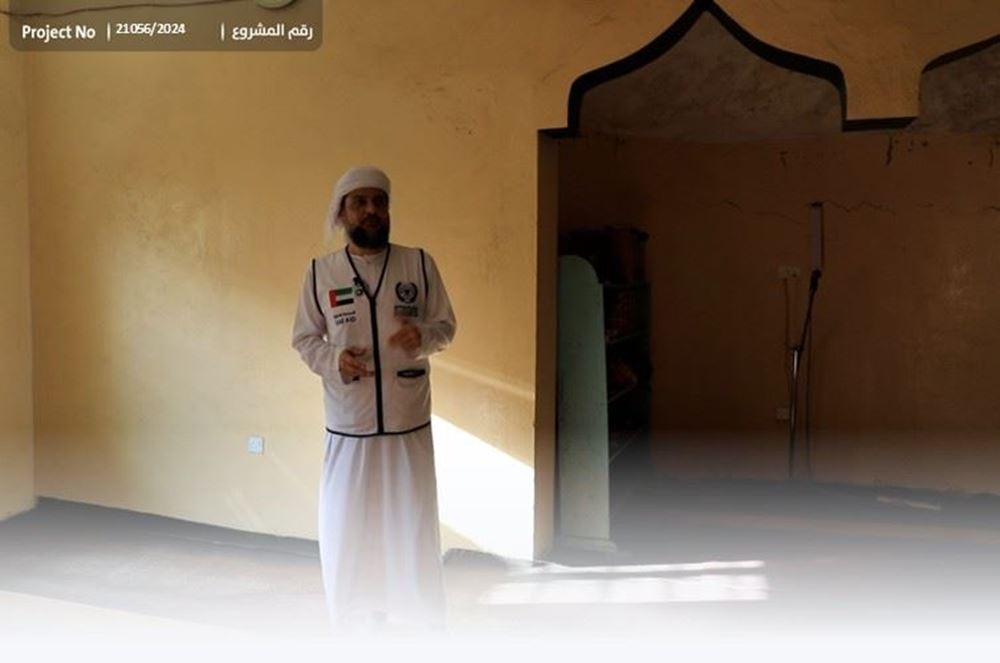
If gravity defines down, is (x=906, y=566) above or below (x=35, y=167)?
below

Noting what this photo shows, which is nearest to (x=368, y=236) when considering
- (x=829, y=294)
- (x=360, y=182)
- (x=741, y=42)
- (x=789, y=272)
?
(x=360, y=182)

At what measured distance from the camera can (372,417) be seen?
2.88m

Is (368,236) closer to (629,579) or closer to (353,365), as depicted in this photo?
(353,365)

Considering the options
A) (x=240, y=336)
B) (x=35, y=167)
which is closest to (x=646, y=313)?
(x=240, y=336)

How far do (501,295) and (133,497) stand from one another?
8.00 feet

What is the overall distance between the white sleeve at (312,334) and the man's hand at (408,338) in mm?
196

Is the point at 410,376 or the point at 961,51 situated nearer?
the point at 410,376

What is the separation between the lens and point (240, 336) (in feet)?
15.1

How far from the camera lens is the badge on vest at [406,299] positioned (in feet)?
9.61

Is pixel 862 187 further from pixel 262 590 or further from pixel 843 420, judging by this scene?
pixel 262 590

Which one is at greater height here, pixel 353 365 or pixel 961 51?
pixel 961 51

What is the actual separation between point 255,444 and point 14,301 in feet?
5.33

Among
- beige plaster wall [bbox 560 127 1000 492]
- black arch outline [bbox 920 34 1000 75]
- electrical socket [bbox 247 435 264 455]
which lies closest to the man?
electrical socket [bbox 247 435 264 455]

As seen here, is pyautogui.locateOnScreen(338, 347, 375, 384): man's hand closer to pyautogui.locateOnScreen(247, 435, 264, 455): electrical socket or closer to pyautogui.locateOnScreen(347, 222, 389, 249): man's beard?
pyautogui.locateOnScreen(347, 222, 389, 249): man's beard
